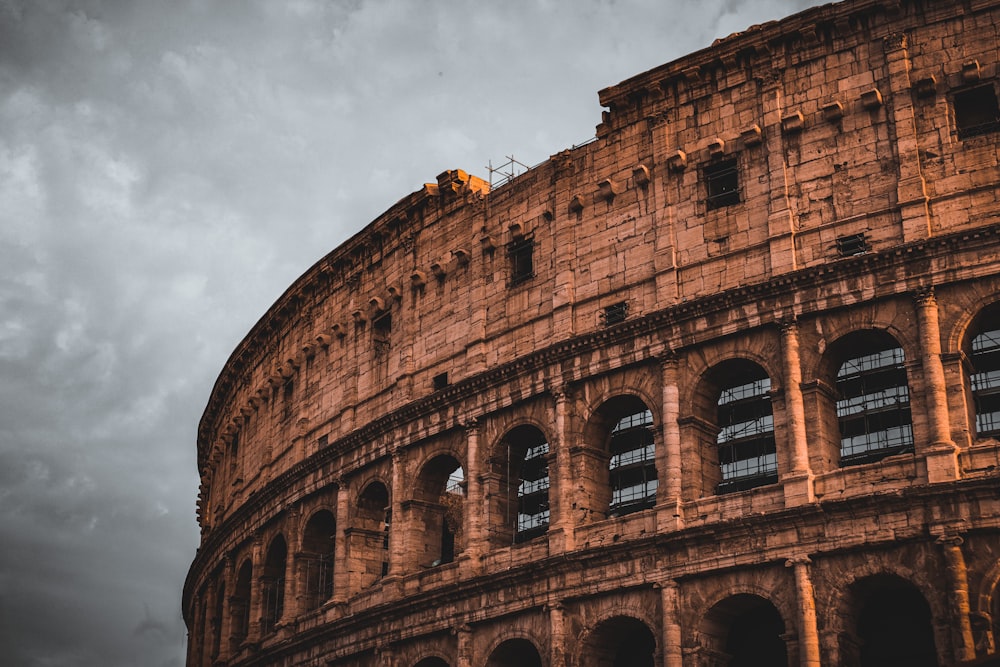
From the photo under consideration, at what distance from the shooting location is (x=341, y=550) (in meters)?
42.5

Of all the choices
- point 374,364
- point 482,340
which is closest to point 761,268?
point 482,340

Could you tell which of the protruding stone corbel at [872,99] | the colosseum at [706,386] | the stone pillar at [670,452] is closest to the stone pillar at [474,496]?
the colosseum at [706,386]

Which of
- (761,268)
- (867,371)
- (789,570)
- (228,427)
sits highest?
(228,427)

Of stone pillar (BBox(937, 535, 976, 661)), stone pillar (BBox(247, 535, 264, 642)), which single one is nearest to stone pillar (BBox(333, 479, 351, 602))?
stone pillar (BBox(247, 535, 264, 642))

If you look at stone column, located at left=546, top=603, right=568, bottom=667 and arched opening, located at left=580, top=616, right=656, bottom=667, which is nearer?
arched opening, located at left=580, top=616, right=656, bottom=667

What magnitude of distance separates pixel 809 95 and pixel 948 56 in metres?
3.42

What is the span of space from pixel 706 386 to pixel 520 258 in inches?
306

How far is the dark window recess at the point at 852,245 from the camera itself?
111 feet

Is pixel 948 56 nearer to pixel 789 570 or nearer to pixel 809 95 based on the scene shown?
pixel 809 95

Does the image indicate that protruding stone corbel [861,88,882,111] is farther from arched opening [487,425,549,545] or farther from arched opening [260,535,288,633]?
arched opening [260,535,288,633]

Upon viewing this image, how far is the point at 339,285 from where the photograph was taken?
4775cm

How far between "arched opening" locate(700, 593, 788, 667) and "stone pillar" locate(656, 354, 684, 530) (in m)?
2.23

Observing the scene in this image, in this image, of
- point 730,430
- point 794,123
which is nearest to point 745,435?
point 730,430

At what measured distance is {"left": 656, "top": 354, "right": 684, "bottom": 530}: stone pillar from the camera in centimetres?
3375
